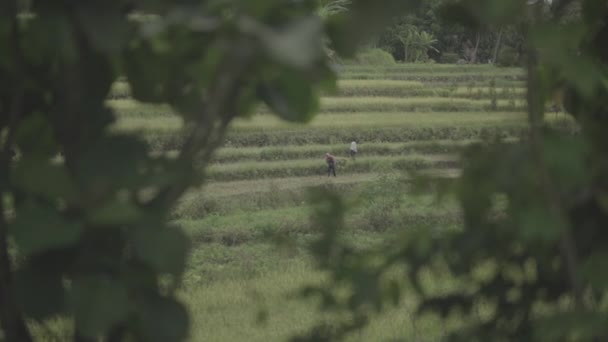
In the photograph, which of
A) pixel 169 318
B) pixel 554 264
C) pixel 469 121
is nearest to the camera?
pixel 169 318

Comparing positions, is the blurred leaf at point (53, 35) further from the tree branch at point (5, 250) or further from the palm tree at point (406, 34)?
the palm tree at point (406, 34)

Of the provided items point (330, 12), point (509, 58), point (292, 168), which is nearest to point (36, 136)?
point (509, 58)

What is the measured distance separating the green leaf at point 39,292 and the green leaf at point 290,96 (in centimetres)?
21

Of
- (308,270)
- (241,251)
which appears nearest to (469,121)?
(241,251)

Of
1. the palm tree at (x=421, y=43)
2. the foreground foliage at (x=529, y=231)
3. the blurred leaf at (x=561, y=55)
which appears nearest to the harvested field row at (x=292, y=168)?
the foreground foliage at (x=529, y=231)

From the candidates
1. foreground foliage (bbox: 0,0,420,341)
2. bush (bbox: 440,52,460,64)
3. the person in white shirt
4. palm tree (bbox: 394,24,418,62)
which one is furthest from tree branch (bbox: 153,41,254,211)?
bush (bbox: 440,52,460,64)

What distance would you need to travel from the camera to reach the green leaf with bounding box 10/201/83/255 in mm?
589

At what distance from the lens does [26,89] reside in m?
0.78

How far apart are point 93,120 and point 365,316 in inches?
12.9

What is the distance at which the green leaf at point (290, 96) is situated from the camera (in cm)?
57

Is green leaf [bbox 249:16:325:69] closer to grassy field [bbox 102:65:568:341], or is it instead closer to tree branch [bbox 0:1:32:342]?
tree branch [bbox 0:1:32:342]

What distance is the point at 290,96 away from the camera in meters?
0.62

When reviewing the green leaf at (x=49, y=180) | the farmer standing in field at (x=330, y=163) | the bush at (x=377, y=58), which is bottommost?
the bush at (x=377, y=58)

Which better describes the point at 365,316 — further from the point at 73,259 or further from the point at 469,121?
the point at 469,121
